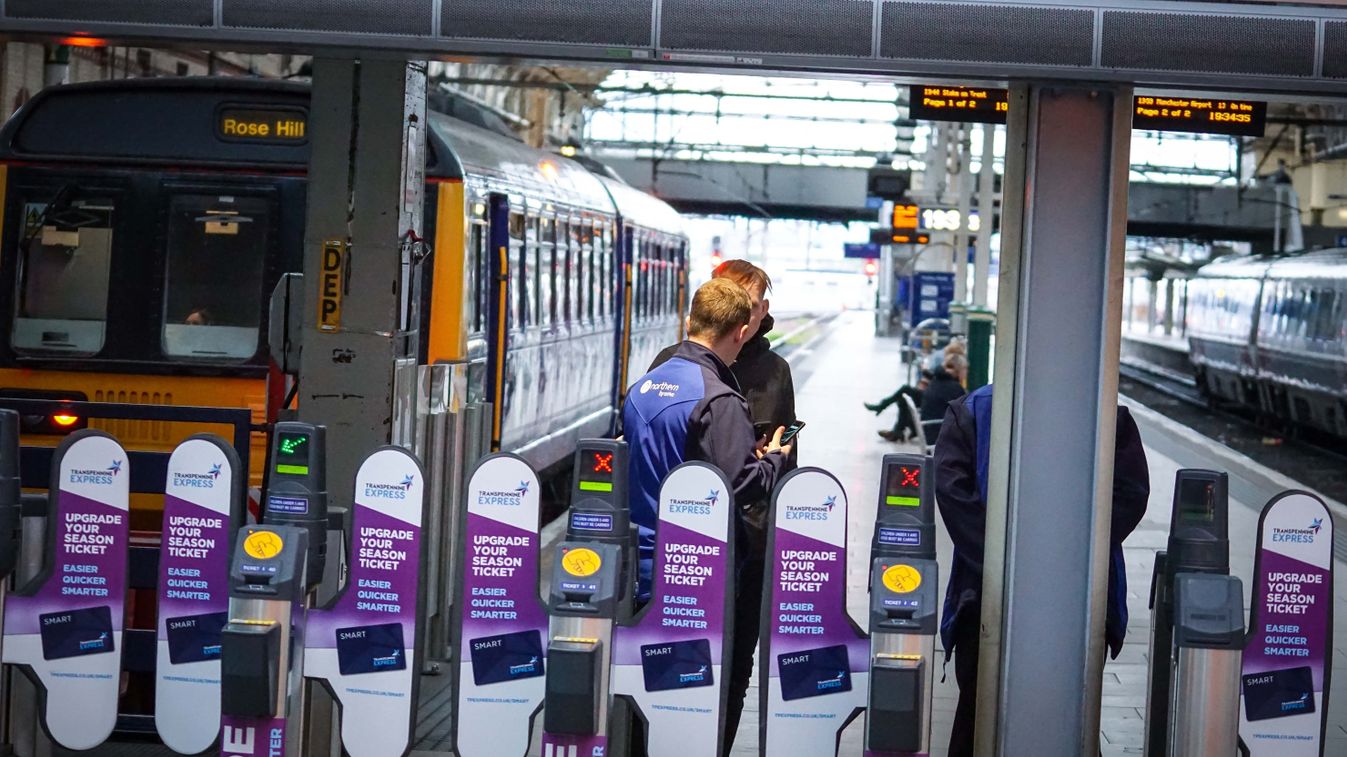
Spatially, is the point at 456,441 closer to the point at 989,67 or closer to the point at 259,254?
the point at 259,254

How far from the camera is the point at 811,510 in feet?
17.8

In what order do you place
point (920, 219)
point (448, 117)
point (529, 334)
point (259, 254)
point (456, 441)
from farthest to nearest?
1. point (920, 219)
2. point (529, 334)
3. point (448, 117)
4. point (259, 254)
5. point (456, 441)

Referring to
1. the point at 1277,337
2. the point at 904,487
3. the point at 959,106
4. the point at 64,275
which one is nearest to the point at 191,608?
the point at 904,487

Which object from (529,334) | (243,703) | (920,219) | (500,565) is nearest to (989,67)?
(500,565)

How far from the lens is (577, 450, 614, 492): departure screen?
543 centimetres

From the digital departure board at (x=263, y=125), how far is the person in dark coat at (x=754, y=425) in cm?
428

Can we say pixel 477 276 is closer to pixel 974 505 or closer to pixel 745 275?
pixel 745 275

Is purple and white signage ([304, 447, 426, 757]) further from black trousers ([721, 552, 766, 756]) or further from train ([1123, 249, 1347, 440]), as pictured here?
train ([1123, 249, 1347, 440])

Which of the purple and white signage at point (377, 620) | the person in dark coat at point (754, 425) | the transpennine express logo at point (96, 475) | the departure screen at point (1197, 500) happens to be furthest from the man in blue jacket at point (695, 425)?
the transpennine express logo at point (96, 475)

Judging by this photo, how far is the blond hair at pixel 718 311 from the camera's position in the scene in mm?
5934

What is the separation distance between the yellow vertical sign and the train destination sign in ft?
23.8

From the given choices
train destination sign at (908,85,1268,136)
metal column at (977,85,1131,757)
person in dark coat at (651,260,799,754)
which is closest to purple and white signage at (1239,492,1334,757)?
metal column at (977,85,1131,757)

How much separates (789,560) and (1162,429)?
20.0m

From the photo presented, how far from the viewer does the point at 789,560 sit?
5449mm
